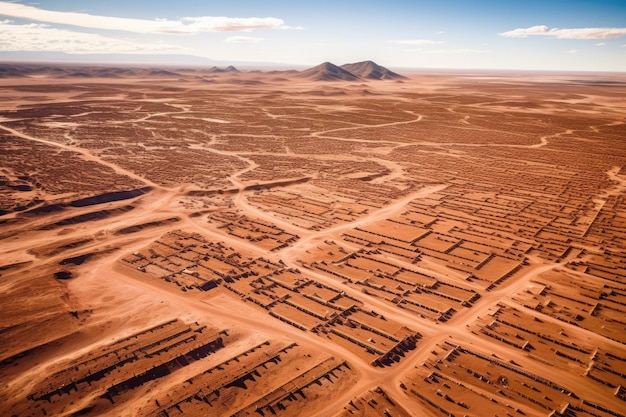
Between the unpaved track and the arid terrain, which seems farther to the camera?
the unpaved track

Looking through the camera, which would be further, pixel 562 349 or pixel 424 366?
pixel 562 349

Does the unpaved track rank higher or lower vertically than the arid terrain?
higher

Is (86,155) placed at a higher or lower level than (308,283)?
higher

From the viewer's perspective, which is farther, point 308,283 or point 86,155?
point 86,155

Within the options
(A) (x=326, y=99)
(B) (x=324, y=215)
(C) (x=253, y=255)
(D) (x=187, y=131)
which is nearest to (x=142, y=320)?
(C) (x=253, y=255)

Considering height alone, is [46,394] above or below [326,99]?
below

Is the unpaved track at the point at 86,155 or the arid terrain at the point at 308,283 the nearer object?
the arid terrain at the point at 308,283

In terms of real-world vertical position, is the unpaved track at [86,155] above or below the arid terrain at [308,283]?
above

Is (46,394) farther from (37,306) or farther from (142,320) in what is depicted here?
(37,306)
